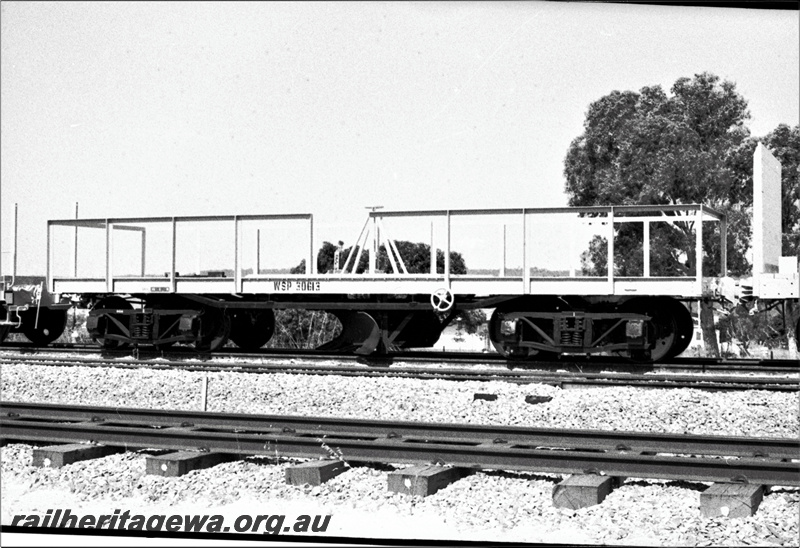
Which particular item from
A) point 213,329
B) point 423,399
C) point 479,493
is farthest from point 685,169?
point 479,493

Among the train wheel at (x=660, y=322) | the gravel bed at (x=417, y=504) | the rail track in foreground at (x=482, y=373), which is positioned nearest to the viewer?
the gravel bed at (x=417, y=504)

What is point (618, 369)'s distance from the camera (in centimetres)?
1348

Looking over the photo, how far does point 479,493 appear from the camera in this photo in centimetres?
673

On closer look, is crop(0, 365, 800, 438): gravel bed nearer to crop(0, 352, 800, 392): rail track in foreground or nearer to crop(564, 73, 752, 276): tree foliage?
crop(0, 352, 800, 392): rail track in foreground

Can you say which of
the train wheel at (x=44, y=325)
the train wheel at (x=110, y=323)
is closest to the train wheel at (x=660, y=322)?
the train wheel at (x=110, y=323)

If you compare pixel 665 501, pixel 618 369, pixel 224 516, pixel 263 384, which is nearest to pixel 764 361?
pixel 618 369

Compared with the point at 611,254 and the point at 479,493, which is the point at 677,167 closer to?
the point at 611,254

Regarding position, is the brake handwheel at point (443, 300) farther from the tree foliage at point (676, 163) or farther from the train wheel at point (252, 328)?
the tree foliage at point (676, 163)

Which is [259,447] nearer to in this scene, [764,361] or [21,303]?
[764,361]

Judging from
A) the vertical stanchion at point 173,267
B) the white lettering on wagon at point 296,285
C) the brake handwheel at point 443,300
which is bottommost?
the brake handwheel at point 443,300

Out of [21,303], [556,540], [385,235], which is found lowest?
[556,540]

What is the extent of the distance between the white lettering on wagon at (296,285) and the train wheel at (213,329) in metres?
1.43

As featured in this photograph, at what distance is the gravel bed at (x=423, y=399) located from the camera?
955 centimetres

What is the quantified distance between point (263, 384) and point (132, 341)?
5.34 meters
